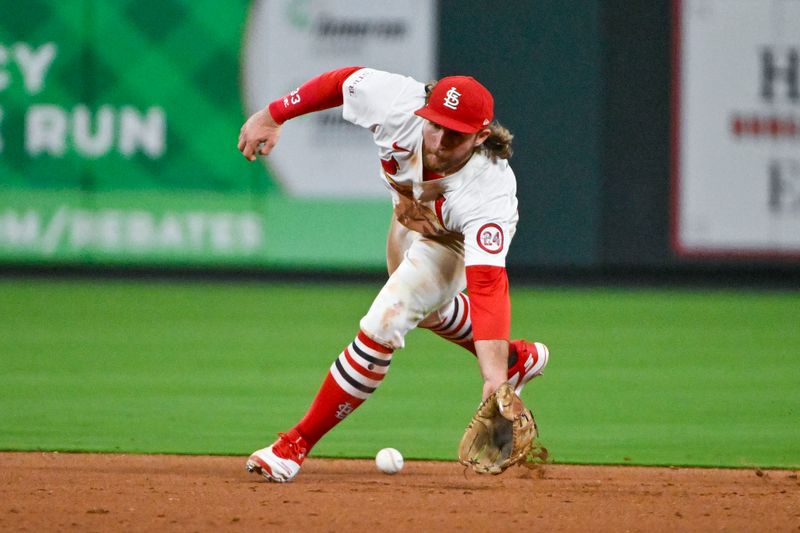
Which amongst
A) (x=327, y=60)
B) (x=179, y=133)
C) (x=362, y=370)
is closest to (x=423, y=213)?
(x=362, y=370)

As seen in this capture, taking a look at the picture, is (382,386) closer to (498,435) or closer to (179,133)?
(498,435)

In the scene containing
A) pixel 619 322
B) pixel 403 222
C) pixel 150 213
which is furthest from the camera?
pixel 150 213

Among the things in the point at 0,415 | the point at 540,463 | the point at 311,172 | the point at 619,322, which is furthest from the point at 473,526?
the point at 311,172

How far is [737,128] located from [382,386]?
6.30m

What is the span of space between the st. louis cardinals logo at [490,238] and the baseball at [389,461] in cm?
106

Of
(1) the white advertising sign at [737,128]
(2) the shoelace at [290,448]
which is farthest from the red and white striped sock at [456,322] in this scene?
(1) the white advertising sign at [737,128]

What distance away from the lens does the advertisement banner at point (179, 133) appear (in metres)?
12.8

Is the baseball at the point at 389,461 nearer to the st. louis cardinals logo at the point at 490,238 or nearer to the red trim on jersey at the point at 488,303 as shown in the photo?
the red trim on jersey at the point at 488,303

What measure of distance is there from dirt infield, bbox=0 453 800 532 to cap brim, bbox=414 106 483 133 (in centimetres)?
137

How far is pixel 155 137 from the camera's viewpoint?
12.9 metres

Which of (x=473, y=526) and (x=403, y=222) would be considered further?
(x=403, y=222)

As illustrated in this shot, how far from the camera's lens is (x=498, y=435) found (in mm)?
5000

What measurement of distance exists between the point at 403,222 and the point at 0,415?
2603 millimetres

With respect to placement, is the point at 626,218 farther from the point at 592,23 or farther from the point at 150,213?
the point at 150,213
